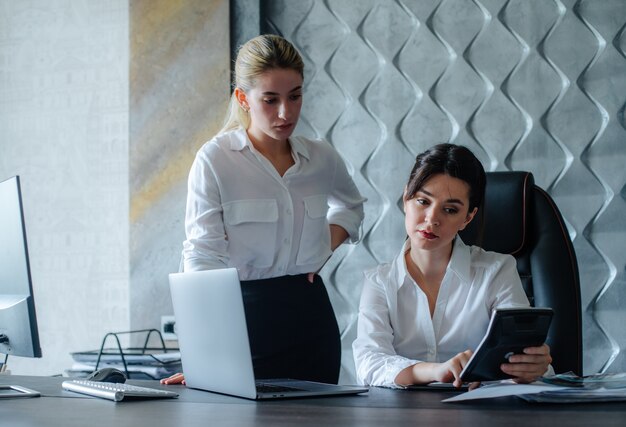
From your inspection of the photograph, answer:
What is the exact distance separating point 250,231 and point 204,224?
0.12 m

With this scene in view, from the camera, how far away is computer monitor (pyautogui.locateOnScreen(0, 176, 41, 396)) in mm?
1442

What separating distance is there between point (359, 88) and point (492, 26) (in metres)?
0.44

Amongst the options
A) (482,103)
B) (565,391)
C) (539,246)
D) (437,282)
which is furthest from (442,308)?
(482,103)

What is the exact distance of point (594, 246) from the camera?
7.30 feet

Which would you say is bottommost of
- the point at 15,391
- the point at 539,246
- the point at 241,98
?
the point at 15,391

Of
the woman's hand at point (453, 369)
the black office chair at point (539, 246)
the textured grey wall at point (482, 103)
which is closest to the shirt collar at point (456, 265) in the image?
the black office chair at point (539, 246)

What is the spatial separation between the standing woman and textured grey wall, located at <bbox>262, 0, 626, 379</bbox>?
0.47 meters

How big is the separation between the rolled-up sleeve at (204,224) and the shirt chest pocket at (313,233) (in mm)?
201

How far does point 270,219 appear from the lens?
6.20 feet

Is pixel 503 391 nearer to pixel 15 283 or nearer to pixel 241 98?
pixel 15 283

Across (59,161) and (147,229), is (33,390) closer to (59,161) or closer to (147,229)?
(147,229)

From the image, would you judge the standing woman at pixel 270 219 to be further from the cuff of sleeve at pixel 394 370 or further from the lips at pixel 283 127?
the cuff of sleeve at pixel 394 370

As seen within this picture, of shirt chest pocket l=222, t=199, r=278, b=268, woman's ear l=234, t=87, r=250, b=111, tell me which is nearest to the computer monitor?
shirt chest pocket l=222, t=199, r=278, b=268

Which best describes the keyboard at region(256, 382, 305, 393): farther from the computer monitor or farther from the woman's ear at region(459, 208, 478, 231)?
the woman's ear at region(459, 208, 478, 231)
